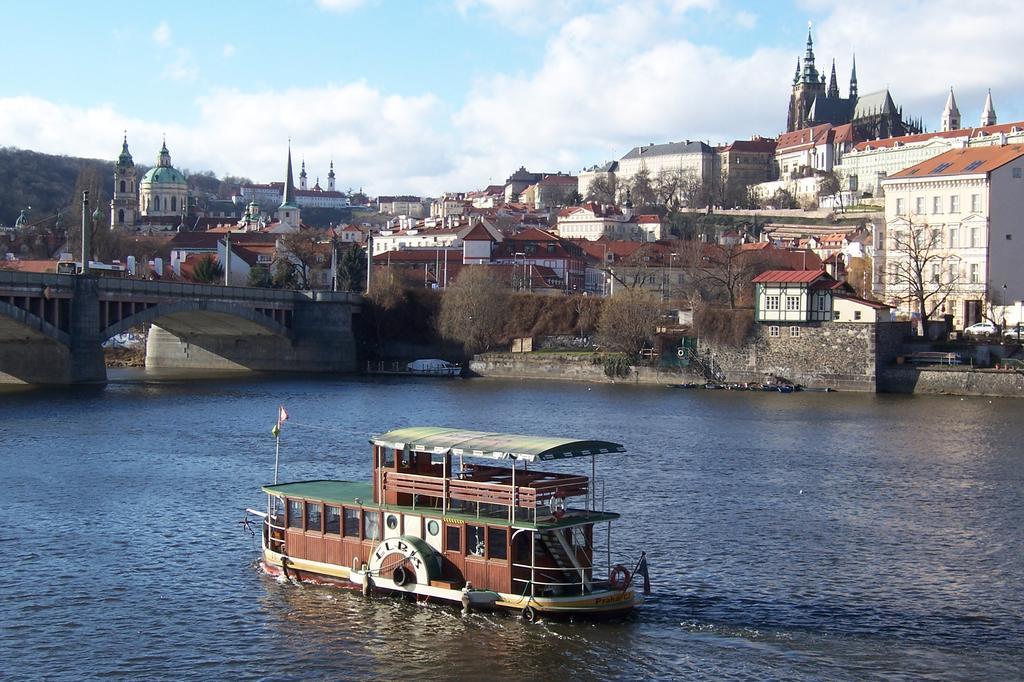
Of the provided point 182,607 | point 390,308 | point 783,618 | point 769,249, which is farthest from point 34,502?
point 769,249

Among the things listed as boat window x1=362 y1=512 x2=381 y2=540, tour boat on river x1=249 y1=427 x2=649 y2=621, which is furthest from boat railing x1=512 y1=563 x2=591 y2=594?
boat window x1=362 y1=512 x2=381 y2=540

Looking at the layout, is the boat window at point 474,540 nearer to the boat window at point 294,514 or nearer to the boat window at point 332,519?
the boat window at point 332,519

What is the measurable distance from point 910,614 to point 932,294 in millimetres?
Answer: 60327

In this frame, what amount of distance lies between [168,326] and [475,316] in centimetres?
1982

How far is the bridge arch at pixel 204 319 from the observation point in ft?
245

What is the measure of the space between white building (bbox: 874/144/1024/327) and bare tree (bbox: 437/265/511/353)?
83.5 ft

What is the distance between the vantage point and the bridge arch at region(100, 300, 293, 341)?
7462cm

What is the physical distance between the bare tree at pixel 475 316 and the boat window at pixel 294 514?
2457 inches

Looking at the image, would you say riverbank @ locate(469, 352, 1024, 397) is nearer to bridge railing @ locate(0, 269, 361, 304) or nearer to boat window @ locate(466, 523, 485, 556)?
bridge railing @ locate(0, 269, 361, 304)

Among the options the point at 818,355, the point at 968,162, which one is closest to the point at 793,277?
the point at 818,355

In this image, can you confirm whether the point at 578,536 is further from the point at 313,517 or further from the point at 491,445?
the point at 313,517

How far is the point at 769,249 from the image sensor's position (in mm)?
121625

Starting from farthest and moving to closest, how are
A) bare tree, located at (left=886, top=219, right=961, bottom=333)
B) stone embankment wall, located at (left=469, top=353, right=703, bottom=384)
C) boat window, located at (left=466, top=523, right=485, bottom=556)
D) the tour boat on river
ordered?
bare tree, located at (left=886, top=219, right=961, bottom=333)
stone embankment wall, located at (left=469, top=353, right=703, bottom=384)
boat window, located at (left=466, top=523, right=485, bottom=556)
the tour boat on river

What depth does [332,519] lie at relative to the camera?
27781 millimetres
